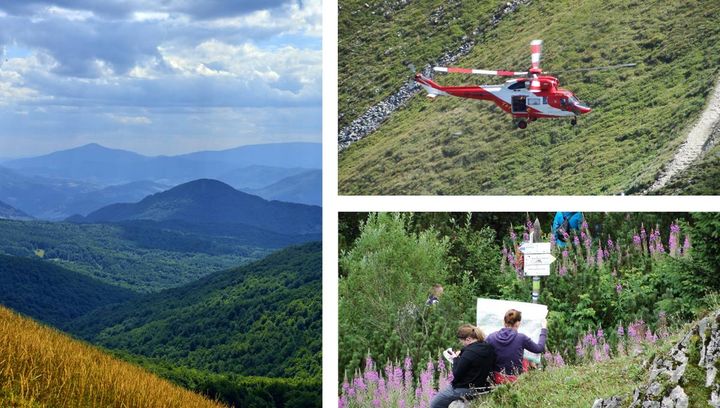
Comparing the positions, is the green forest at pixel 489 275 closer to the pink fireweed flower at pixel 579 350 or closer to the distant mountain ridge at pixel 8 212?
the pink fireweed flower at pixel 579 350

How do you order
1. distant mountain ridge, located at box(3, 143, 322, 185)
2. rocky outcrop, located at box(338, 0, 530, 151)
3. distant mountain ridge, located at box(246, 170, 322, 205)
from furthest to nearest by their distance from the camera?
distant mountain ridge, located at box(3, 143, 322, 185), distant mountain ridge, located at box(246, 170, 322, 205), rocky outcrop, located at box(338, 0, 530, 151)

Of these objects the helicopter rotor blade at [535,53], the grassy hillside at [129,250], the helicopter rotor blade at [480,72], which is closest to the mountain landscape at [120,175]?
the grassy hillside at [129,250]

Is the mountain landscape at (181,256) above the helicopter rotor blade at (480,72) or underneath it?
underneath

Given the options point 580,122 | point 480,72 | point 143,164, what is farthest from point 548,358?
point 143,164

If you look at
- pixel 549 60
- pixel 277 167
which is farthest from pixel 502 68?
pixel 277 167

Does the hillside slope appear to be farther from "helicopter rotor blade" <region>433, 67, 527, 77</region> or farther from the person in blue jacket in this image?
the person in blue jacket

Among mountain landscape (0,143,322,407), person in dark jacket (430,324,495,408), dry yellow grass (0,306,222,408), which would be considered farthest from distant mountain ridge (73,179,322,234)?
person in dark jacket (430,324,495,408)

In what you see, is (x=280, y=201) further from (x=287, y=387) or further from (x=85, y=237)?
(x=287, y=387)
